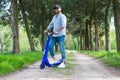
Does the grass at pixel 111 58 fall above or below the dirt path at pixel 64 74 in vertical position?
below

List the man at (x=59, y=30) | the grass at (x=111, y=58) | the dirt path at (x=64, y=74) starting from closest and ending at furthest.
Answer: the dirt path at (x=64, y=74) < the man at (x=59, y=30) < the grass at (x=111, y=58)

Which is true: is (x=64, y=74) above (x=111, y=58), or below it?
above

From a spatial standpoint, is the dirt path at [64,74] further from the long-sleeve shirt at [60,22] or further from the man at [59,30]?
the long-sleeve shirt at [60,22]

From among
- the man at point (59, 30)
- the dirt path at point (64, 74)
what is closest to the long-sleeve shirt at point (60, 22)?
the man at point (59, 30)

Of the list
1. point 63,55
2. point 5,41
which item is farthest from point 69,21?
point 5,41

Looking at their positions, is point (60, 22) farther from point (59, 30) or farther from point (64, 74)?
point (64, 74)

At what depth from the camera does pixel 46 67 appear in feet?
41.1

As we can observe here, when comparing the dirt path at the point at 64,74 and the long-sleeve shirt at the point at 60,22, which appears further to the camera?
the long-sleeve shirt at the point at 60,22

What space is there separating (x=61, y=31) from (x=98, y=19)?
102 feet

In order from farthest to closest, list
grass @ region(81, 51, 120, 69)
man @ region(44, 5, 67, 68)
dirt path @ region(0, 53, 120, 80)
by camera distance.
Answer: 1. grass @ region(81, 51, 120, 69)
2. man @ region(44, 5, 67, 68)
3. dirt path @ region(0, 53, 120, 80)

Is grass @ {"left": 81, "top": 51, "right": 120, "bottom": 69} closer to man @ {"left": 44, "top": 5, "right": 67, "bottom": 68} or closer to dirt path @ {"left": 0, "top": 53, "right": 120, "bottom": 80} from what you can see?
man @ {"left": 44, "top": 5, "right": 67, "bottom": 68}

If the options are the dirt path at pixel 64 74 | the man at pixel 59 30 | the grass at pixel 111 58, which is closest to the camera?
the dirt path at pixel 64 74

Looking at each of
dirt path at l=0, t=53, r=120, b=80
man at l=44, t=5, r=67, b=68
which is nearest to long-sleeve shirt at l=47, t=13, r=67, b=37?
man at l=44, t=5, r=67, b=68

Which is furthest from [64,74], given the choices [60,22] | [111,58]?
[111,58]
